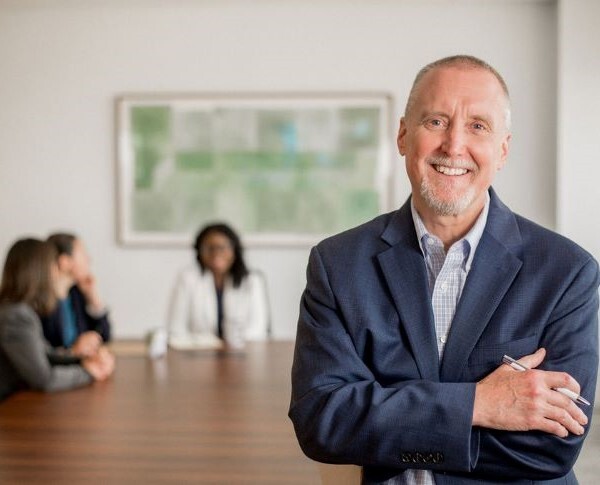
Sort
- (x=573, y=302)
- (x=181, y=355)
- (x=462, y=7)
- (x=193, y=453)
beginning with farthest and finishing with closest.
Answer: (x=462, y=7)
(x=181, y=355)
(x=193, y=453)
(x=573, y=302)

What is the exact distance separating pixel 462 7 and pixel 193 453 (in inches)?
203

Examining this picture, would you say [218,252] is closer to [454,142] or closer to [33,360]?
[33,360]

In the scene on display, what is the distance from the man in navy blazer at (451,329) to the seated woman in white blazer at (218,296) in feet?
11.1

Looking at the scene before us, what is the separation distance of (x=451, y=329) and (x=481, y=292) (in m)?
0.09

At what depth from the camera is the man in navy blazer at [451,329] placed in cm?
159

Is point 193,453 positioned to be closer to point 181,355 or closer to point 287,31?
point 181,355

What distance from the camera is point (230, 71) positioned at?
22.9 feet

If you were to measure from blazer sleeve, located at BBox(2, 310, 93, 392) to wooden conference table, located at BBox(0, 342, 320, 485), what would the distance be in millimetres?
53

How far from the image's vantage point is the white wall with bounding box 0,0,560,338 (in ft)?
22.5

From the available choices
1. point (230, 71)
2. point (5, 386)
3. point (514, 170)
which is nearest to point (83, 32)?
point (230, 71)

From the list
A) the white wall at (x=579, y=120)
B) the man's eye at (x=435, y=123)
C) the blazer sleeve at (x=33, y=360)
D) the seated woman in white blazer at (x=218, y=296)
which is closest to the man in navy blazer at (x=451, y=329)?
the man's eye at (x=435, y=123)

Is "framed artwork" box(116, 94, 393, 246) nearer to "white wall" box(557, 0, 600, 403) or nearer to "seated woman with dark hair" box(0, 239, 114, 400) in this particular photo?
"white wall" box(557, 0, 600, 403)

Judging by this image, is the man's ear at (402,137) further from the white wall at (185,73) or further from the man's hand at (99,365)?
the white wall at (185,73)

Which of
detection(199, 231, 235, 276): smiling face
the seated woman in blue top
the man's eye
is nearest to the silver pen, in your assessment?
the man's eye
